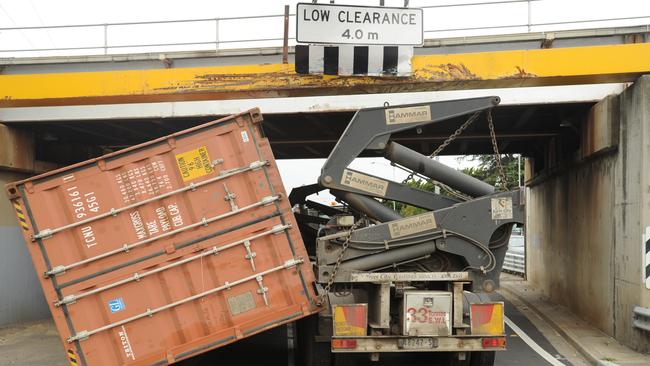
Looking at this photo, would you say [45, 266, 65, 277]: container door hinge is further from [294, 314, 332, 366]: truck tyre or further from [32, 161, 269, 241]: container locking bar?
[294, 314, 332, 366]: truck tyre

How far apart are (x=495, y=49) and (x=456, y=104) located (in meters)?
4.70

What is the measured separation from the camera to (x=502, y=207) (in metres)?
7.30

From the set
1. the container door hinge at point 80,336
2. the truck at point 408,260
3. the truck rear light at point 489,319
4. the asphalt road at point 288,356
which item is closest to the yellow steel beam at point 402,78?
the truck at point 408,260

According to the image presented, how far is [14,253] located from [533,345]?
10.1m

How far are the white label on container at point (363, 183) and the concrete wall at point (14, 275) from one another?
27.1 feet

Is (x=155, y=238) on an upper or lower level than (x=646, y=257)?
upper

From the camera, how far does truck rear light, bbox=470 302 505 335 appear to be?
272 inches

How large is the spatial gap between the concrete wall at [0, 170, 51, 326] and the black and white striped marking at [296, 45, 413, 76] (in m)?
7.30

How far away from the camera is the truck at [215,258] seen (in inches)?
261

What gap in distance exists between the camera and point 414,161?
309 inches

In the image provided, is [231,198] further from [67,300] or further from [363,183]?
[67,300]

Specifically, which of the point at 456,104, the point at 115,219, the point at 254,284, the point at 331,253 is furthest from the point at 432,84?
the point at 115,219

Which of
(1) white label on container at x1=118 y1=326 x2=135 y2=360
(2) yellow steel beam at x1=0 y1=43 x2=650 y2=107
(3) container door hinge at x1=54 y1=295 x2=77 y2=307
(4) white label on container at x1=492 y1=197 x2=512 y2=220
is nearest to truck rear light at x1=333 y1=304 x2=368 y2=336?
(4) white label on container at x1=492 y1=197 x2=512 y2=220

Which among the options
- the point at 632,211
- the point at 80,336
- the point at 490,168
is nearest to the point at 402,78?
the point at 632,211
